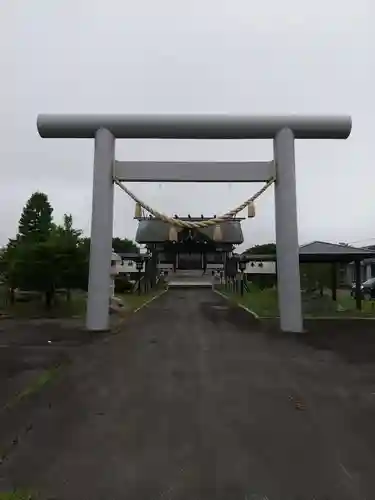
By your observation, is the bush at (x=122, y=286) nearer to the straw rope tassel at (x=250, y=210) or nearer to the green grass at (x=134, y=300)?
the green grass at (x=134, y=300)

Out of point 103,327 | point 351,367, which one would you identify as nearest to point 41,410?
point 351,367

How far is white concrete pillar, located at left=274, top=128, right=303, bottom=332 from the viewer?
55.5 feet

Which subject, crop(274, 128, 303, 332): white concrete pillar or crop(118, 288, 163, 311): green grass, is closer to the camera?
crop(274, 128, 303, 332): white concrete pillar

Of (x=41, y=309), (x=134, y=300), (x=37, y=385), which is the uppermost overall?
(x=134, y=300)

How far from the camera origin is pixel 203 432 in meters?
6.16

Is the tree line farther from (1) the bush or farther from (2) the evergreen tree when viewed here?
(2) the evergreen tree

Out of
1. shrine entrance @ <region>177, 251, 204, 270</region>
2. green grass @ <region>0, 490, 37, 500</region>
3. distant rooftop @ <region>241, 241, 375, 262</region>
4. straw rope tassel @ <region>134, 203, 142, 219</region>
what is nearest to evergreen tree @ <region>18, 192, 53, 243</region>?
shrine entrance @ <region>177, 251, 204, 270</region>

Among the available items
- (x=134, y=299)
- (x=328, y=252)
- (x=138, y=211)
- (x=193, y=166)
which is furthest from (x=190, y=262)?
(x=193, y=166)

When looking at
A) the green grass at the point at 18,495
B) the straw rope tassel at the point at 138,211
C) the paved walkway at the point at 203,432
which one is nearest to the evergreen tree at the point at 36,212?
the straw rope tassel at the point at 138,211

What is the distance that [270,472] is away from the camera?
193 inches

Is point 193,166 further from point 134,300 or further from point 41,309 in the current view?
point 134,300

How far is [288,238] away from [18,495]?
13576mm

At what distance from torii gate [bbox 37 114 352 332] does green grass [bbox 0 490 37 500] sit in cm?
1265

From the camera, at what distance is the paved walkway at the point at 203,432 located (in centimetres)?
461
